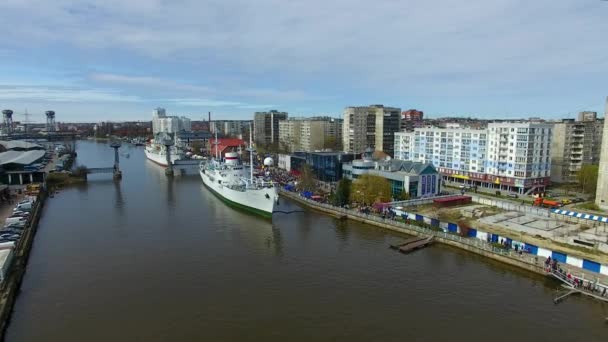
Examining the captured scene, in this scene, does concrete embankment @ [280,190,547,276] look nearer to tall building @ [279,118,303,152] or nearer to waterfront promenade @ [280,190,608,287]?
waterfront promenade @ [280,190,608,287]

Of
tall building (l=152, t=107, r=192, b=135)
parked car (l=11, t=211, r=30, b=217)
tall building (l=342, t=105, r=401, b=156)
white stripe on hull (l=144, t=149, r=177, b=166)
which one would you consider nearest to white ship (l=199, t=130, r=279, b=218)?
parked car (l=11, t=211, r=30, b=217)

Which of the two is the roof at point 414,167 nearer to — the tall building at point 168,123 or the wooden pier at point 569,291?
the wooden pier at point 569,291

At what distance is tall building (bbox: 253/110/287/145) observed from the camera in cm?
6238

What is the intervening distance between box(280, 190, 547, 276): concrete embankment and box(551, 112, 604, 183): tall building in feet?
55.4

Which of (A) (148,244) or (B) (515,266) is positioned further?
(A) (148,244)

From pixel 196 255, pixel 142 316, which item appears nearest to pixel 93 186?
pixel 196 255

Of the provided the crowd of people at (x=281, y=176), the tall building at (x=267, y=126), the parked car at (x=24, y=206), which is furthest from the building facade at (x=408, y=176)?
the tall building at (x=267, y=126)

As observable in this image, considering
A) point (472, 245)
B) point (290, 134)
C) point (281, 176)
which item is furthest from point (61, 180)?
point (290, 134)

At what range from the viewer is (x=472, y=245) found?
1443 centimetres

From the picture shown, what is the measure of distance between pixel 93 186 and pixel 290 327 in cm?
2508

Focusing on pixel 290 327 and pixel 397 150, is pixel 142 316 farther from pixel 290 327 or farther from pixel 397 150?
pixel 397 150

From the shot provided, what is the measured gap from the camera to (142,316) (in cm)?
980

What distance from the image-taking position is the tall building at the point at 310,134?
49.5m

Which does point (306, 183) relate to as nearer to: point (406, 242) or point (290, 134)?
point (406, 242)
